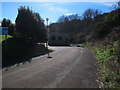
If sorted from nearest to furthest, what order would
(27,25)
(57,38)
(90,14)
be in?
(27,25)
(90,14)
(57,38)

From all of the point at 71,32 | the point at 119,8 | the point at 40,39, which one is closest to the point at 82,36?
the point at 71,32

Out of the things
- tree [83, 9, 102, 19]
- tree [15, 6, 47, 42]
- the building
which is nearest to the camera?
tree [15, 6, 47, 42]

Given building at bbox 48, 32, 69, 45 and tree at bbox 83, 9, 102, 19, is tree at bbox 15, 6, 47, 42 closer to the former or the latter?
tree at bbox 83, 9, 102, 19

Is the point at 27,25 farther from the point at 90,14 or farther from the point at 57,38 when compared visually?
the point at 57,38

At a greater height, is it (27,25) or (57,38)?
(27,25)

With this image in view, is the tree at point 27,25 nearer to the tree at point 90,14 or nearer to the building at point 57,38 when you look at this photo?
the tree at point 90,14

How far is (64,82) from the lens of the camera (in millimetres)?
4926

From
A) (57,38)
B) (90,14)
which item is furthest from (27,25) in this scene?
(57,38)

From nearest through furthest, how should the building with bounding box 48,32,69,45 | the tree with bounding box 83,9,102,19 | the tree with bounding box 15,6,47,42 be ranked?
the tree with bounding box 15,6,47,42
the tree with bounding box 83,9,102,19
the building with bounding box 48,32,69,45

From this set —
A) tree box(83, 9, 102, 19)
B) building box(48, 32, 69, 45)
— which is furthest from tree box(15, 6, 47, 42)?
building box(48, 32, 69, 45)

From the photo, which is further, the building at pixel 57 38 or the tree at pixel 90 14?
the building at pixel 57 38

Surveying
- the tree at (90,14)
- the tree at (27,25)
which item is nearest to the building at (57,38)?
the tree at (90,14)

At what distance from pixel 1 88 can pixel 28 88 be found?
1059 mm

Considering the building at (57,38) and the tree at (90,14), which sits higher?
the tree at (90,14)
